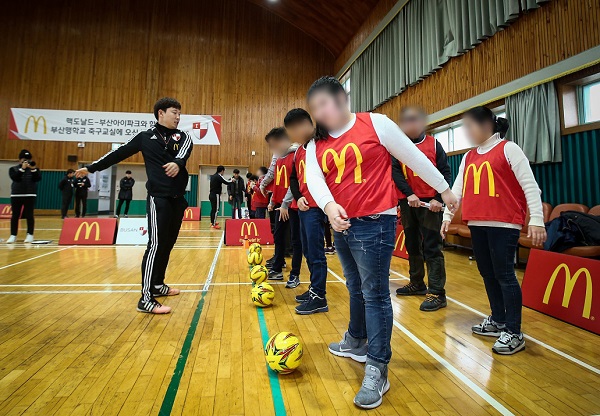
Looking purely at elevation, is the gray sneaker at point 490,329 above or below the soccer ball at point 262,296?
below

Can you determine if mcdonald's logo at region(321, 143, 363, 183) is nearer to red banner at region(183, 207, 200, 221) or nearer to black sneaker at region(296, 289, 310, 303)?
black sneaker at region(296, 289, 310, 303)

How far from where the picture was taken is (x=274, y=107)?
52.0 ft

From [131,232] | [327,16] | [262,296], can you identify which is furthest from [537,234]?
[327,16]

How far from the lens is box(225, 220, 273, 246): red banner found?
7.19 meters

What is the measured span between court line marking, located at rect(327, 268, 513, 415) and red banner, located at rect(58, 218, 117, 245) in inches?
257

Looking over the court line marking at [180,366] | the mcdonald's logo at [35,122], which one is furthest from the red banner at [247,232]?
the mcdonald's logo at [35,122]

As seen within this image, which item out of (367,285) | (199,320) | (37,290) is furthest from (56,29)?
(367,285)

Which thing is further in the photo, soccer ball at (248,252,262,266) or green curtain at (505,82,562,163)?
green curtain at (505,82,562,163)

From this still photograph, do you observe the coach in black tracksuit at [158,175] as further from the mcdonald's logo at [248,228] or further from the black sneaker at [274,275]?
the mcdonald's logo at [248,228]

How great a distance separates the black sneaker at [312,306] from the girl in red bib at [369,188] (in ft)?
4.19

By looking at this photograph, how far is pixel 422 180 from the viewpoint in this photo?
2.97 m

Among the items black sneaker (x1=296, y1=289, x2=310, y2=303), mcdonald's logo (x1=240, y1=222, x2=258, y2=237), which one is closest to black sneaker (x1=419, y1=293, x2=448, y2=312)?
black sneaker (x1=296, y1=289, x2=310, y2=303)

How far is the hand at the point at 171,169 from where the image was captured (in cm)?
269

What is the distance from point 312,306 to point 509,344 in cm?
148
